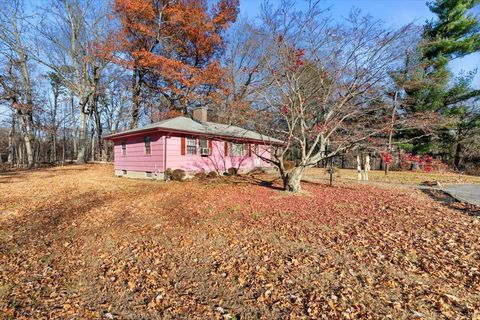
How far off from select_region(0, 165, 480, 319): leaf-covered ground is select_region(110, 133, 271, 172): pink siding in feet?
17.2

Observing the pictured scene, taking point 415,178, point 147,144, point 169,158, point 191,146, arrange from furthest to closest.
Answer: point 415,178, point 191,146, point 147,144, point 169,158

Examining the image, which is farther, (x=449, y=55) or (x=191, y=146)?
(x=449, y=55)

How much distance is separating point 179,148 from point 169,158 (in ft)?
2.60

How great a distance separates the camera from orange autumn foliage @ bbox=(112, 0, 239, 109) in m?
18.8

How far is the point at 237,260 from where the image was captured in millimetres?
4227

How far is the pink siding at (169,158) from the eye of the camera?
41.8ft

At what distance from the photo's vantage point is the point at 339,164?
30531 mm

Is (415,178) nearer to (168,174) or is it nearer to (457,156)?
(457,156)

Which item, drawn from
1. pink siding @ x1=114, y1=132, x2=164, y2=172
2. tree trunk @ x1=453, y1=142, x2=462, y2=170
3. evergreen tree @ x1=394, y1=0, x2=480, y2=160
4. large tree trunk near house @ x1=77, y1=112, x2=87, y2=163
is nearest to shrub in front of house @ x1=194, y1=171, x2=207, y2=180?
pink siding @ x1=114, y1=132, x2=164, y2=172

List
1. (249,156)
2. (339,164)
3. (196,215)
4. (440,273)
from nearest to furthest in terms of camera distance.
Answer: (440,273) < (196,215) < (249,156) < (339,164)

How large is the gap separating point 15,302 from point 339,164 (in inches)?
1237

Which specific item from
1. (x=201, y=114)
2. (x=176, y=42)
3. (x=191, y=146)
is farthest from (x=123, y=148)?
(x=176, y=42)

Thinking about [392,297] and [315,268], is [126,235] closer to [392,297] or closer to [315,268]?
[315,268]

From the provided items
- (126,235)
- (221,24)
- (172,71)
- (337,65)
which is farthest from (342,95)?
(221,24)
